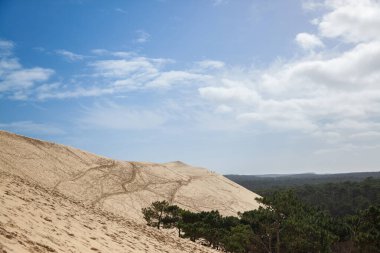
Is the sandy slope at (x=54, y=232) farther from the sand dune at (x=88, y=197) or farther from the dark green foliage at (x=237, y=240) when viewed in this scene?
the dark green foliage at (x=237, y=240)

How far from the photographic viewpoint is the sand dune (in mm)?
10312

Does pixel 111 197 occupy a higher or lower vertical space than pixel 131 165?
lower

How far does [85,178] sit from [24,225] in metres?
39.8

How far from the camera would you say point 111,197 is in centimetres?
4484

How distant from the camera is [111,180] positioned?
5050cm

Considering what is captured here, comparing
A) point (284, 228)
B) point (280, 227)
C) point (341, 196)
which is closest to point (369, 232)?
point (284, 228)

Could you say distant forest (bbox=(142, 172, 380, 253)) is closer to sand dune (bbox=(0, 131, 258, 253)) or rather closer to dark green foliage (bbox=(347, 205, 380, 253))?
dark green foliage (bbox=(347, 205, 380, 253))

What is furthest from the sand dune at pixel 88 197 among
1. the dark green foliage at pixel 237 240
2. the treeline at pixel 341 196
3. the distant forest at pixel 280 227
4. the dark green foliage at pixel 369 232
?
the treeline at pixel 341 196

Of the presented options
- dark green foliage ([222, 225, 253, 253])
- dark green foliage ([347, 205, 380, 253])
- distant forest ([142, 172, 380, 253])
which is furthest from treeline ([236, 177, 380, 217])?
dark green foliage ([222, 225, 253, 253])

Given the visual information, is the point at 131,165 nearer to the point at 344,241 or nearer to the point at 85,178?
the point at 85,178

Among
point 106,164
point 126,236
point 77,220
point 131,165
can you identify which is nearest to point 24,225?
point 77,220

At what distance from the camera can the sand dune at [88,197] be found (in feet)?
33.8

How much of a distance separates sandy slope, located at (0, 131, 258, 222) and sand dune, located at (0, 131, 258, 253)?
0.12 metres

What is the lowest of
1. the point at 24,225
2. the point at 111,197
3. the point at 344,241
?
the point at 344,241
